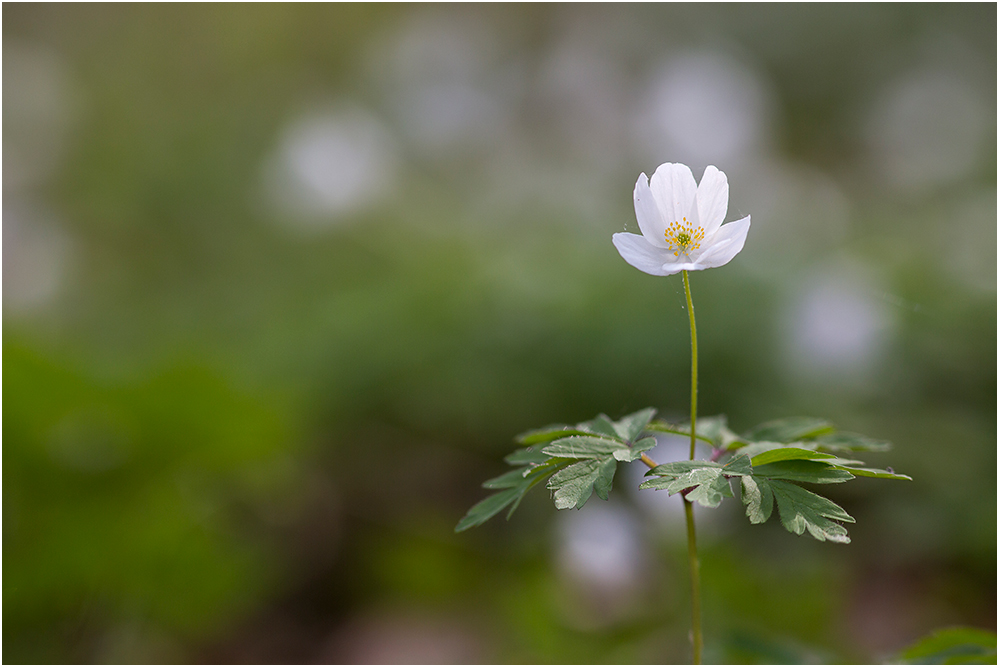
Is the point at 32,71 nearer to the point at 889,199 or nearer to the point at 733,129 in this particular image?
the point at 733,129

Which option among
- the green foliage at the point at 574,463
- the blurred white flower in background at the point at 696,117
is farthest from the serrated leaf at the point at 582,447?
the blurred white flower in background at the point at 696,117

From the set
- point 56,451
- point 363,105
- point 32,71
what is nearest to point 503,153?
point 363,105

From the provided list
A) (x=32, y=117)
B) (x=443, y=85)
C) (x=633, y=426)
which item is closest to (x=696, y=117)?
(x=443, y=85)

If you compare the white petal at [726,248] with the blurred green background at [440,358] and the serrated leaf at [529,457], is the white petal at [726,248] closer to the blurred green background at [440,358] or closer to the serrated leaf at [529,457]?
the serrated leaf at [529,457]

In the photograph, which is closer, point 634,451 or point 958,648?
point 634,451

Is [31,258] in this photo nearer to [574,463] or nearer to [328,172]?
[328,172]
